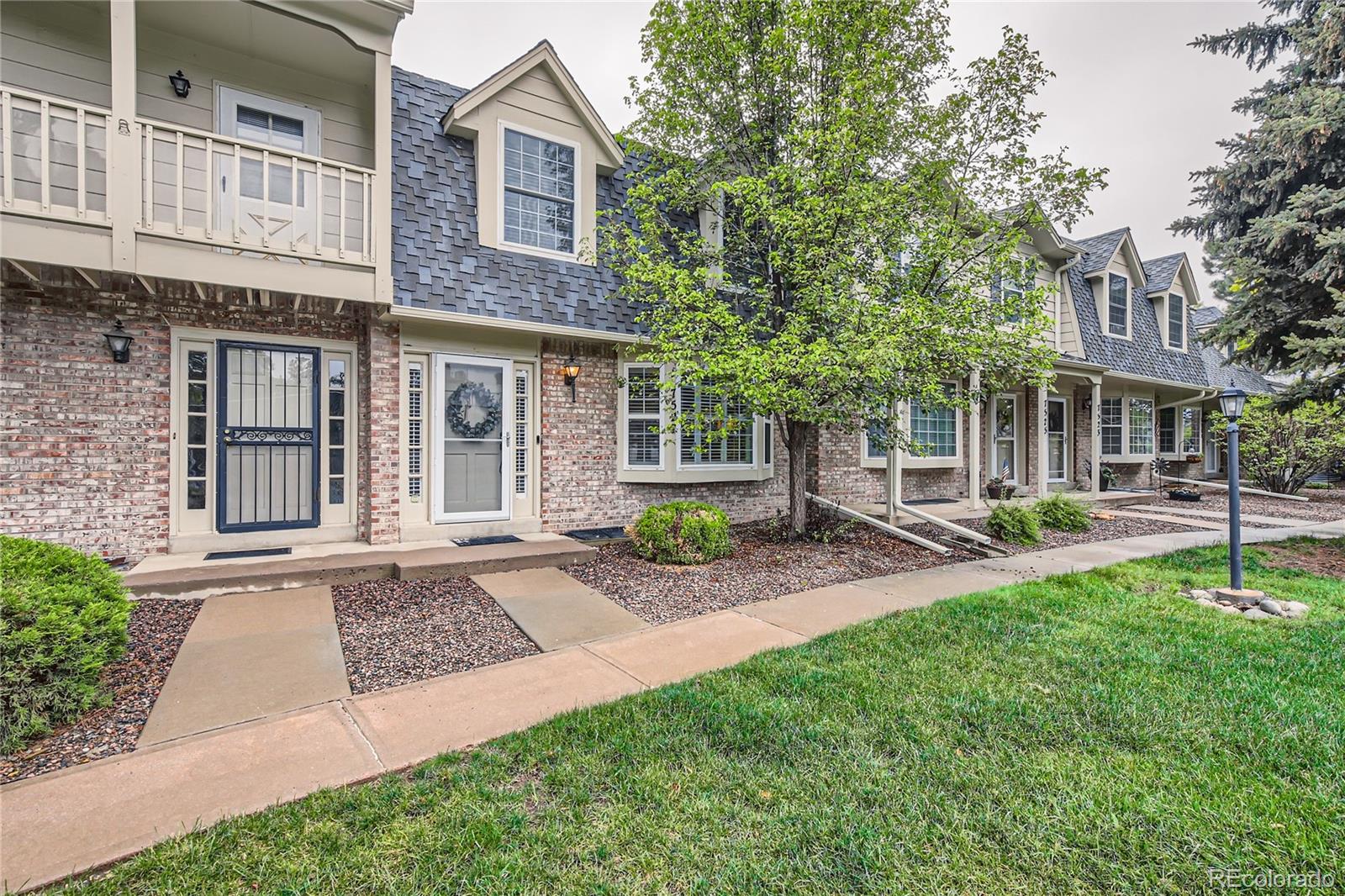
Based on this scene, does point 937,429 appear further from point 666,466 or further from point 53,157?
point 53,157

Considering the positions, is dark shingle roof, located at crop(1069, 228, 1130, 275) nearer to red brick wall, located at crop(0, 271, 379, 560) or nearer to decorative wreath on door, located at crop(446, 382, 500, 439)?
decorative wreath on door, located at crop(446, 382, 500, 439)

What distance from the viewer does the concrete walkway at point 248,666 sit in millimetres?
3178

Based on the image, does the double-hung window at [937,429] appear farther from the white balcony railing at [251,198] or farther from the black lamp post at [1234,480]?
the white balcony railing at [251,198]

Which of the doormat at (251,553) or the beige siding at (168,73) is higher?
the beige siding at (168,73)

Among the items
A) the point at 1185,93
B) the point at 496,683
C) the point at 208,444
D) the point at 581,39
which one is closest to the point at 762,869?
the point at 496,683

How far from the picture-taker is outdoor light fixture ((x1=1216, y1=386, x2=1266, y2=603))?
529cm

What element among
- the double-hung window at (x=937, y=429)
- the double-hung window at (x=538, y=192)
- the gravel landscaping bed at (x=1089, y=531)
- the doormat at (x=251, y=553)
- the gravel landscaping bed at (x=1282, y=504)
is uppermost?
the double-hung window at (x=538, y=192)

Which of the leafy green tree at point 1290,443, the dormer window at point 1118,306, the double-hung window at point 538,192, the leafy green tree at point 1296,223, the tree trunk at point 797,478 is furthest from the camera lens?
the dormer window at point 1118,306

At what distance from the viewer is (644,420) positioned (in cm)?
840

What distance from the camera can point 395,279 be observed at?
250 inches

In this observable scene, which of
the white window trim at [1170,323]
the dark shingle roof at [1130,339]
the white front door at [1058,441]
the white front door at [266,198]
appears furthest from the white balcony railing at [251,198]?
the white window trim at [1170,323]

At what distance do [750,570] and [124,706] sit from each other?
5.09 metres

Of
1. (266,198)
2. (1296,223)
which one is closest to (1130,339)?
(1296,223)

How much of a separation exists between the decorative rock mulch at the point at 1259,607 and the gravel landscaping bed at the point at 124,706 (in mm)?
7699
